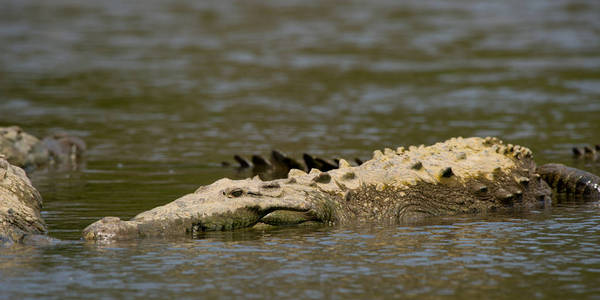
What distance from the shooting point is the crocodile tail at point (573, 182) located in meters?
12.5

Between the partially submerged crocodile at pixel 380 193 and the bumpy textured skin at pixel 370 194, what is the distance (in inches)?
0.4

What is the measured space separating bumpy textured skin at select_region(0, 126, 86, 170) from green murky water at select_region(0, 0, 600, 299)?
1.58 ft

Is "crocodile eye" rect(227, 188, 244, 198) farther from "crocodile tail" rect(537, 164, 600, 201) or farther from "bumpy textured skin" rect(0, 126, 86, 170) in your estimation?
"bumpy textured skin" rect(0, 126, 86, 170)

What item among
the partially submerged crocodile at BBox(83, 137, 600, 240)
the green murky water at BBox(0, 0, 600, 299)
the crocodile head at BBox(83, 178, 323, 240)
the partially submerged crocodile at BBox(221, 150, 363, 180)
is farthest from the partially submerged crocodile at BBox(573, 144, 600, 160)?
the crocodile head at BBox(83, 178, 323, 240)

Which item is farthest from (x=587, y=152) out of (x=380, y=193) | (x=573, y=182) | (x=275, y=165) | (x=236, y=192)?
(x=236, y=192)

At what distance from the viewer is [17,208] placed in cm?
976

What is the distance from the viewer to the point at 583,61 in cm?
3219

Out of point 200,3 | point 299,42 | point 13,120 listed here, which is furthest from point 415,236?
point 200,3

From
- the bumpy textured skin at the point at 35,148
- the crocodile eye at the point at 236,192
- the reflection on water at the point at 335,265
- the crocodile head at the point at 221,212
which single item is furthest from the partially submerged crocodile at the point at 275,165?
the reflection on water at the point at 335,265

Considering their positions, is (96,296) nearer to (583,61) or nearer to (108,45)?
(583,61)

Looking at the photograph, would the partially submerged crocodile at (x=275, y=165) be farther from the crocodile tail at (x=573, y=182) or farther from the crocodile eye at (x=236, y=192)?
the crocodile eye at (x=236, y=192)

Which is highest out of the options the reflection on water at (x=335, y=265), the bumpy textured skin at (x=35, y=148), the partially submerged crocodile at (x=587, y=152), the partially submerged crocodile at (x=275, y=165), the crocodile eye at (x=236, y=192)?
the bumpy textured skin at (x=35, y=148)

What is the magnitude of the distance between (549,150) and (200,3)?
129ft

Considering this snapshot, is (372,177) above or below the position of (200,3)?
below
